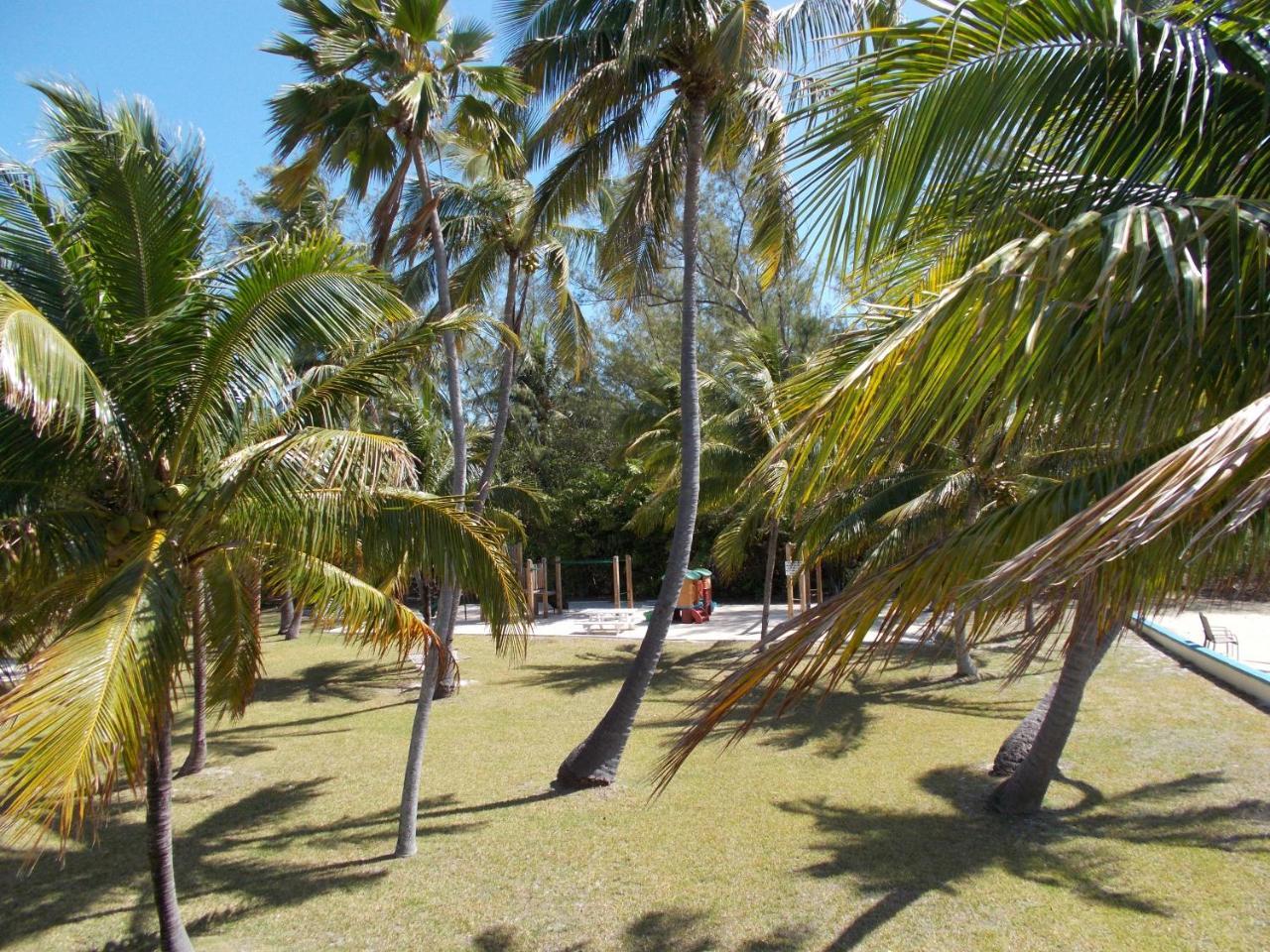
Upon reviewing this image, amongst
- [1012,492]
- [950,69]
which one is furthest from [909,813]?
[950,69]

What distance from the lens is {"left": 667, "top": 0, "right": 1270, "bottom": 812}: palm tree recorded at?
1.99 meters

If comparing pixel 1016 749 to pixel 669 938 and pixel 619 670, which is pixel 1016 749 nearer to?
pixel 669 938

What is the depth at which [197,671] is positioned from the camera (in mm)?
8633

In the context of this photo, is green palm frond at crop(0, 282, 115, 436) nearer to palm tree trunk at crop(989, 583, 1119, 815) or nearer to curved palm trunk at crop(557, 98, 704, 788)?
curved palm trunk at crop(557, 98, 704, 788)

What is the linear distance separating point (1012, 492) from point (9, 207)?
12017mm

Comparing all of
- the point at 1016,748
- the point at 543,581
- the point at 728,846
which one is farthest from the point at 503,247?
the point at 543,581

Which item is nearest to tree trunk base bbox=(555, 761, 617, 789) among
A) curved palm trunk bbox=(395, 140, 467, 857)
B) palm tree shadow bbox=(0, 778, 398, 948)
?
palm tree shadow bbox=(0, 778, 398, 948)

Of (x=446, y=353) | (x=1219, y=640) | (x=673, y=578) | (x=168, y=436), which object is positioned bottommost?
(x=1219, y=640)

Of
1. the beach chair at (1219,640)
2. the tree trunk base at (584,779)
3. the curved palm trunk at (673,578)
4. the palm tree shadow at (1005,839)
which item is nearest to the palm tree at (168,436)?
the palm tree shadow at (1005,839)

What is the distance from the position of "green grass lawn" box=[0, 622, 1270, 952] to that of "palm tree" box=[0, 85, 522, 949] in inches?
79.7

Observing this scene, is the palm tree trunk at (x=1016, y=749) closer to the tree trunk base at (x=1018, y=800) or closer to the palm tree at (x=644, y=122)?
the tree trunk base at (x=1018, y=800)

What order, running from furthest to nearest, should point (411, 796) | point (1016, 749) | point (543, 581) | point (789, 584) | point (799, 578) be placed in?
point (543, 581), point (799, 578), point (1016, 749), point (411, 796), point (789, 584)

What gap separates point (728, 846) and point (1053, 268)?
23.2 feet

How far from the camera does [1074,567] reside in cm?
167
